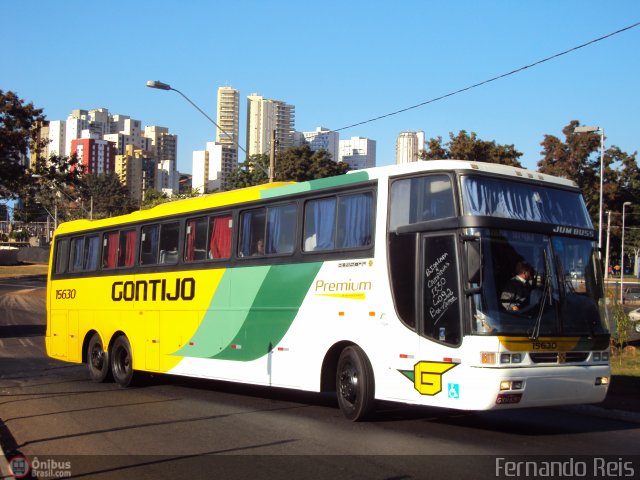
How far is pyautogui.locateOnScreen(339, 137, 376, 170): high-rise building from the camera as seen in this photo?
480 ft

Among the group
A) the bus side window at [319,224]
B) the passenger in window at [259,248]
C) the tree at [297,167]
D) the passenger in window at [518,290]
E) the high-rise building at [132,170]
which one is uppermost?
the high-rise building at [132,170]

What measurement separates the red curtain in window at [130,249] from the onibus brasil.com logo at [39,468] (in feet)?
26.7

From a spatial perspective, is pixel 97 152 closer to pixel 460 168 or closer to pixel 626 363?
pixel 626 363

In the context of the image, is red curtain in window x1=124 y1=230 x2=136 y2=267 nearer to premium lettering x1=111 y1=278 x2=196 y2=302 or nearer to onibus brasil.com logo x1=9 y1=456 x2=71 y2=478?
premium lettering x1=111 y1=278 x2=196 y2=302

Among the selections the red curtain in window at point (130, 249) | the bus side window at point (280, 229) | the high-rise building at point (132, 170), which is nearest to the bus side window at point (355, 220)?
the bus side window at point (280, 229)

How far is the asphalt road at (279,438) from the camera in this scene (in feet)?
25.2

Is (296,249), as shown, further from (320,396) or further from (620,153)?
(620,153)

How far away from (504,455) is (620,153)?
6328 cm

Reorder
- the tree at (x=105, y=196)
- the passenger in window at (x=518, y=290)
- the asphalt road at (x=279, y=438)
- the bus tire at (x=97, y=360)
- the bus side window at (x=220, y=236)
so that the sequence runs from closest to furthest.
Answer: the asphalt road at (x=279, y=438) < the passenger in window at (x=518, y=290) < the bus side window at (x=220, y=236) < the bus tire at (x=97, y=360) < the tree at (x=105, y=196)

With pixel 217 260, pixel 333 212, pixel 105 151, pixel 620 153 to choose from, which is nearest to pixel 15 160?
pixel 217 260

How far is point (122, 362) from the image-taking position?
16.0 metres

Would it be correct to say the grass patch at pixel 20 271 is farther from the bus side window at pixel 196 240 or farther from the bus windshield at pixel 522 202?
the bus windshield at pixel 522 202

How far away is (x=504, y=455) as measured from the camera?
819cm

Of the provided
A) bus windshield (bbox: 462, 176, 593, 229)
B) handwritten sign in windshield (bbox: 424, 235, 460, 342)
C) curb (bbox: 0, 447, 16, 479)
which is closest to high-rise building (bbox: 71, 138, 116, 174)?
bus windshield (bbox: 462, 176, 593, 229)
